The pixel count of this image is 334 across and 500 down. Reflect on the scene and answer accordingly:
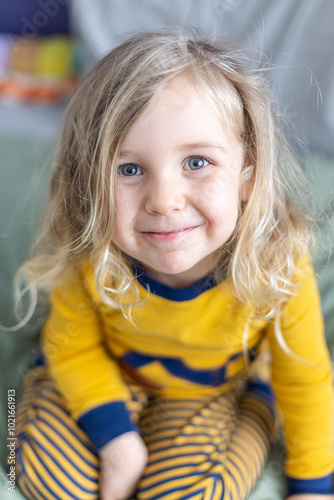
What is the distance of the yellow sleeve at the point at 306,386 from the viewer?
0.80m

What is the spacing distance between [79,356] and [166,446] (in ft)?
0.64

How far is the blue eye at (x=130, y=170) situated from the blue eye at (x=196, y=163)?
58 millimetres

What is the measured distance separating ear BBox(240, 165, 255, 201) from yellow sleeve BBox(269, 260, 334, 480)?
0.47 feet

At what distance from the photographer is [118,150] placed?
Answer: 66 cm

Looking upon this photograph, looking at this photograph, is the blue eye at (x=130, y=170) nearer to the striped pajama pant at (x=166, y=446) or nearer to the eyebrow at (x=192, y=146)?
the eyebrow at (x=192, y=146)

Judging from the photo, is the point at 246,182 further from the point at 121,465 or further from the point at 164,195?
the point at 121,465

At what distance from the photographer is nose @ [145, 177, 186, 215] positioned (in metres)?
0.65

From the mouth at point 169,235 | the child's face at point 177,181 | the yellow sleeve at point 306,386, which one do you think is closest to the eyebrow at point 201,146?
the child's face at point 177,181

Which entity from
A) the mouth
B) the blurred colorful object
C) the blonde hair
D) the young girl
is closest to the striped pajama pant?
the young girl

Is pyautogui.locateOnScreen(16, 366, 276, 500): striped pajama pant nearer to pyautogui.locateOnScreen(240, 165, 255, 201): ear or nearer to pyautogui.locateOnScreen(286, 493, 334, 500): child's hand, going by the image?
pyautogui.locateOnScreen(286, 493, 334, 500): child's hand

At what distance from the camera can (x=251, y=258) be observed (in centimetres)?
77

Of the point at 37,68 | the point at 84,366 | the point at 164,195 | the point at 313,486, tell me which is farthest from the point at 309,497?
the point at 37,68

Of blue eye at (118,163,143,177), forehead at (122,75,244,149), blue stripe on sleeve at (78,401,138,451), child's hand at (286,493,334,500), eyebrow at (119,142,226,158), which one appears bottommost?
child's hand at (286,493,334,500)

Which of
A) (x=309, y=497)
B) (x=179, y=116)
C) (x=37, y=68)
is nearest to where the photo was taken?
(x=179, y=116)
